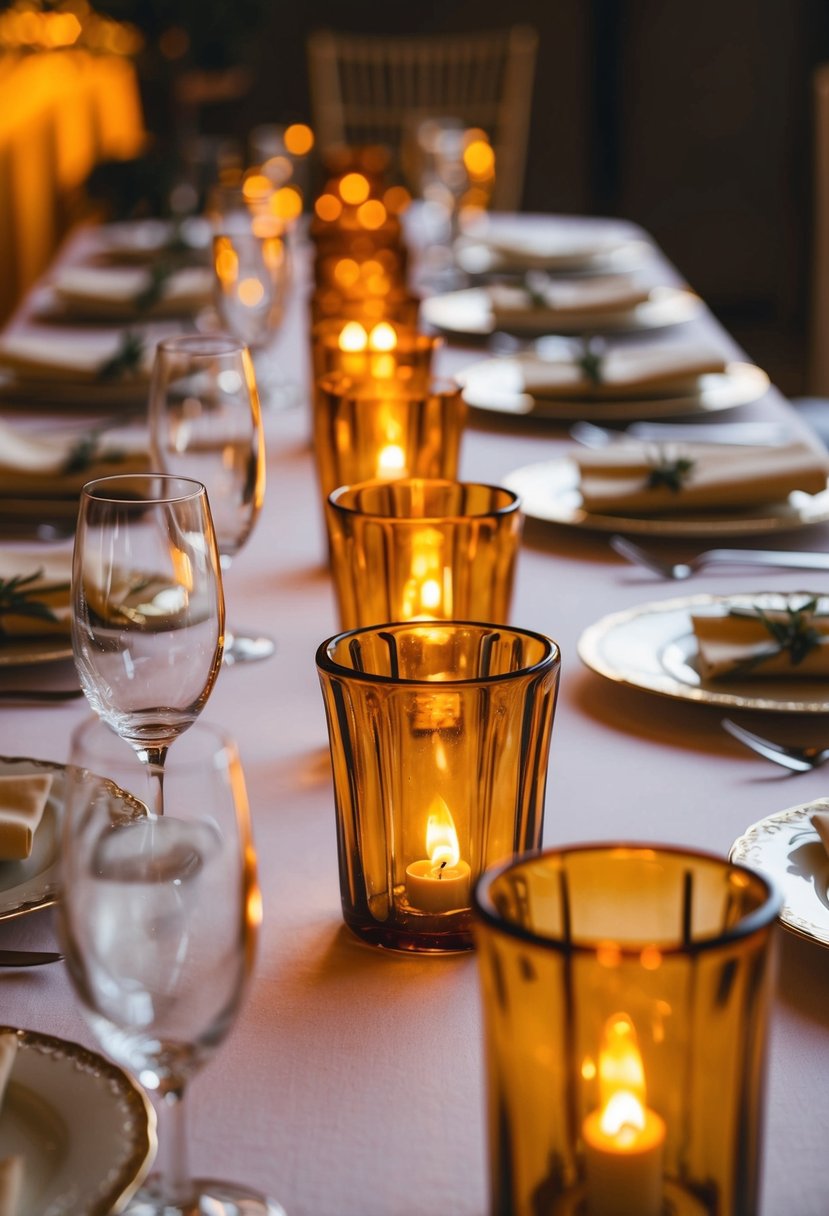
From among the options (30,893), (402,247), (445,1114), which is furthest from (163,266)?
(445,1114)

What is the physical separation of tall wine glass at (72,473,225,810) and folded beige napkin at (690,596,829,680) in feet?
1.21

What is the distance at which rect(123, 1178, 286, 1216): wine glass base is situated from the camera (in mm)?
520

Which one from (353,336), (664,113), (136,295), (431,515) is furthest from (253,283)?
(664,113)

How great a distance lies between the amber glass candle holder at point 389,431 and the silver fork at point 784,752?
1.15 ft

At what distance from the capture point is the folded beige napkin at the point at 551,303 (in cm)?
224

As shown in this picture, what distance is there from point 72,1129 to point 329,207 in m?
2.41

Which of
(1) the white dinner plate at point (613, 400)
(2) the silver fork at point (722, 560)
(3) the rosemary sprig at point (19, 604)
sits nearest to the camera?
(3) the rosemary sprig at point (19, 604)

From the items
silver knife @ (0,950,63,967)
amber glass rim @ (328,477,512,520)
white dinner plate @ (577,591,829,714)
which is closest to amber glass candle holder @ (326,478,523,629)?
amber glass rim @ (328,477,512,520)

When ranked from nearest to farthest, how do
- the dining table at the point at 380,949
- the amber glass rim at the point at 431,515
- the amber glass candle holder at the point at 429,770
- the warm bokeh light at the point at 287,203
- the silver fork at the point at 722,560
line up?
the dining table at the point at 380,949 → the amber glass candle holder at the point at 429,770 → the amber glass rim at the point at 431,515 → the silver fork at the point at 722,560 → the warm bokeh light at the point at 287,203

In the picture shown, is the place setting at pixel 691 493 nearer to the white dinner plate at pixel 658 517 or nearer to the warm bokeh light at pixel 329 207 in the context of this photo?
the white dinner plate at pixel 658 517

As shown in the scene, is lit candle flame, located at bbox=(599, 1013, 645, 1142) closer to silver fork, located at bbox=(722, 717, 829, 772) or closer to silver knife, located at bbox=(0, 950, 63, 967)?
silver knife, located at bbox=(0, 950, 63, 967)

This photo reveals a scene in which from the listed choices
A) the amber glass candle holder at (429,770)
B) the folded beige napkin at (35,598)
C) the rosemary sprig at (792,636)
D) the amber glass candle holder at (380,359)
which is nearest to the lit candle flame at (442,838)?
the amber glass candle holder at (429,770)

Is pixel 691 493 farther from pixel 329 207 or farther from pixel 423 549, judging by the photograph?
pixel 329 207

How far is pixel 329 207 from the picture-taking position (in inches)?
110
